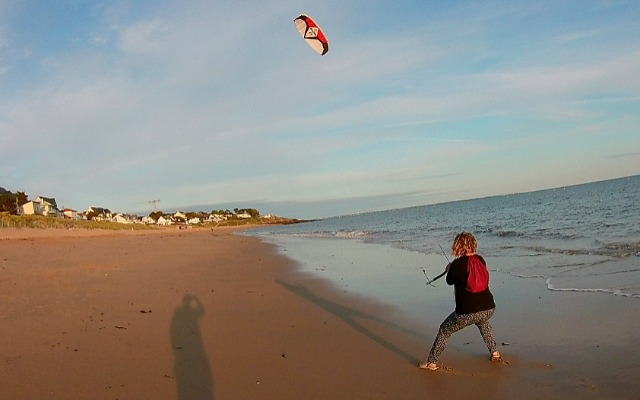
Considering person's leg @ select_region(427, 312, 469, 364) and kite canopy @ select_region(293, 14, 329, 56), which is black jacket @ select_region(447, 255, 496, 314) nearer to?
person's leg @ select_region(427, 312, 469, 364)

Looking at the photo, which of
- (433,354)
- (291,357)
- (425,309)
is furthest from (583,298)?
(291,357)

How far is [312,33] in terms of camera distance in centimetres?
1174

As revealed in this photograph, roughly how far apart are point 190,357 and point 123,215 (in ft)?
385

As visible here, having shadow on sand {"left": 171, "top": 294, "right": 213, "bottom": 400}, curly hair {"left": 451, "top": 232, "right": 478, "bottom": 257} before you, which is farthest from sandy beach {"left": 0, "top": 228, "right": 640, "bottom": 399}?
curly hair {"left": 451, "top": 232, "right": 478, "bottom": 257}

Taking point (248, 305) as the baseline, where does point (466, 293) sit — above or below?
above

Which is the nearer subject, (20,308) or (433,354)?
(433,354)

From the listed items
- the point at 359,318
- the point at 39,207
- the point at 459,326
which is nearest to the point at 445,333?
the point at 459,326

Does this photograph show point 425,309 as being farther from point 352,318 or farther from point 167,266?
point 167,266

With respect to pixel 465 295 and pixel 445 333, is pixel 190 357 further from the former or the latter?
pixel 465 295

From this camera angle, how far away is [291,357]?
19.7ft

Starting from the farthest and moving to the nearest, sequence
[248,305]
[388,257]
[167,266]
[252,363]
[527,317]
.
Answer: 1. [388,257]
2. [167,266]
3. [248,305]
4. [527,317]
5. [252,363]

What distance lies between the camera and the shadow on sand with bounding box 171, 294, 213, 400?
4.95 meters

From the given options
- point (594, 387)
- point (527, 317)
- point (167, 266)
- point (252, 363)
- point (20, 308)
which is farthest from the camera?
point (167, 266)

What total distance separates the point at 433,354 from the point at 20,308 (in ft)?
20.9
